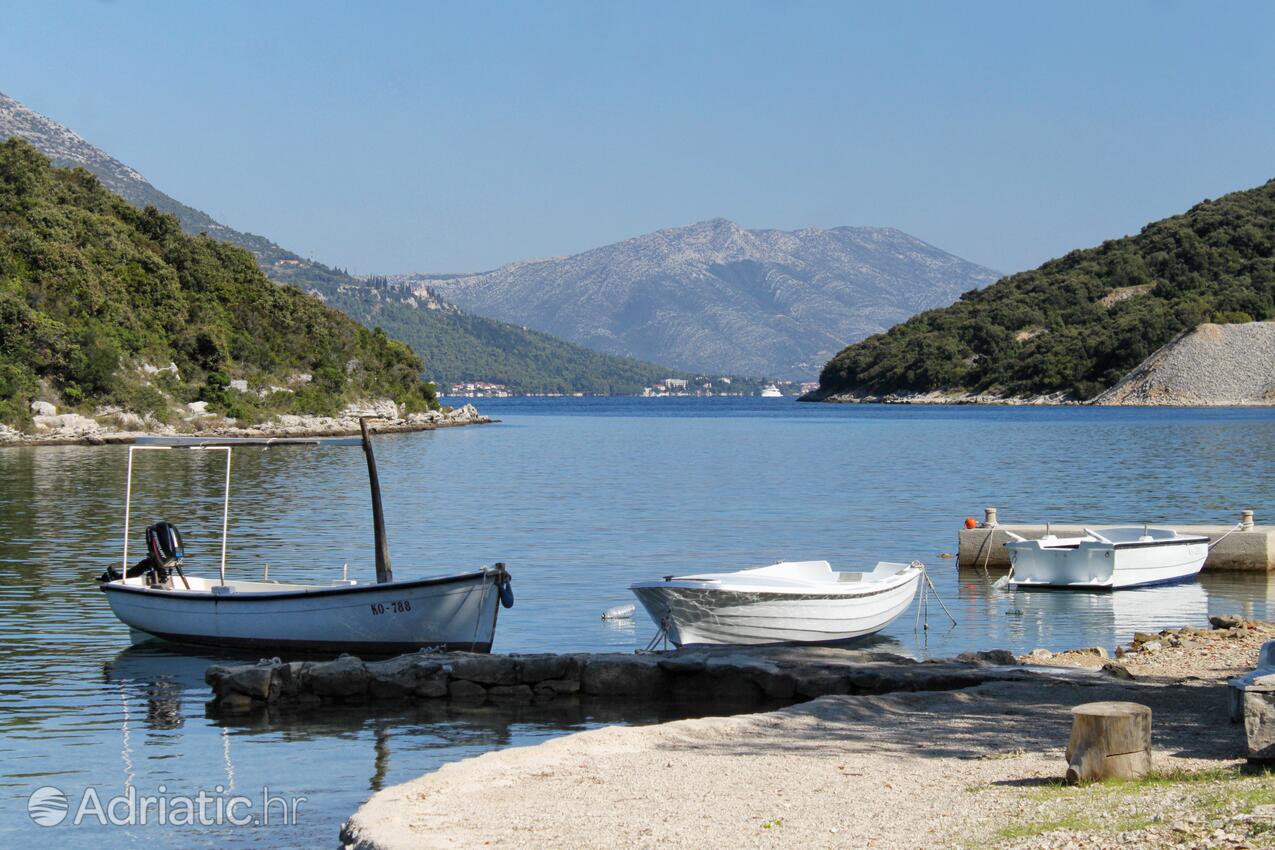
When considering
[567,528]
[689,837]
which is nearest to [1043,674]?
[689,837]

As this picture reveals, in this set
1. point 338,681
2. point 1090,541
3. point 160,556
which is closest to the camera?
point 338,681

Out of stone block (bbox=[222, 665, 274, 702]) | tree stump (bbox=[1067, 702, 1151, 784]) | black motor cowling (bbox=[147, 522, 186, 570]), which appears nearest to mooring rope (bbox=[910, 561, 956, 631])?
stone block (bbox=[222, 665, 274, 702])

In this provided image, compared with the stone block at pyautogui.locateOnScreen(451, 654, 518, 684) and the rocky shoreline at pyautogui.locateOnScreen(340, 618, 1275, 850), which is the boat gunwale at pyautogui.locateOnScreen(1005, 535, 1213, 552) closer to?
the rocky shoreline at pyautogui.locateOnScreen(340, 618, 1275, 850)

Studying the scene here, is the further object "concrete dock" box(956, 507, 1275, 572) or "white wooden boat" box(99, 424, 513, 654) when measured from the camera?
"concrete dock" box(956, 507, 1275, 572)

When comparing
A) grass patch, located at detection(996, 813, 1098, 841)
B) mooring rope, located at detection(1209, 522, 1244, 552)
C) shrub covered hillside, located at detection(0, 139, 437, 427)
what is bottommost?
grass patch, located at detection(996, 813, 1098, 841)

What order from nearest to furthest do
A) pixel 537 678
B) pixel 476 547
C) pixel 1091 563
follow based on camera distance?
pixel 537 678, pixel 1091 563, pixel 476 547

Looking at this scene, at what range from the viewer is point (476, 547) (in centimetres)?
3662

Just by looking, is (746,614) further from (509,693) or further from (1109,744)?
(1109,744)

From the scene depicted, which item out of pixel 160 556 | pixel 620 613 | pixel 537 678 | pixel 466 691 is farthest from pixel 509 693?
pixel 160 556

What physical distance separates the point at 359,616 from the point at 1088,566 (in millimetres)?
16432

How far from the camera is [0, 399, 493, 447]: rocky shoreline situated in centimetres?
9069

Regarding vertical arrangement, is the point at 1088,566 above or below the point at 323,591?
below

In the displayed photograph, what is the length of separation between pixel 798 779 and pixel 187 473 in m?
56.9

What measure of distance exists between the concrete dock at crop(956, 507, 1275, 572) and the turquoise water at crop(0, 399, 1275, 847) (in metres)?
0.82
